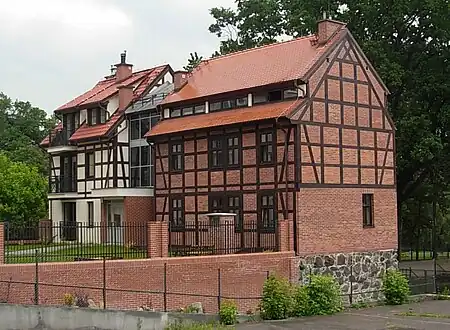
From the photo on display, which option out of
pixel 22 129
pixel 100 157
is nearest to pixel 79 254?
pixel 100 157

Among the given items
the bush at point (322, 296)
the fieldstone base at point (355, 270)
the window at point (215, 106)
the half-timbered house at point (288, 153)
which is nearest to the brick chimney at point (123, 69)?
the half-timbered house at point (288, 153)

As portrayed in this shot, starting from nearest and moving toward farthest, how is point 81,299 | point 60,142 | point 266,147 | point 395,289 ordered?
point 81,299 < point 266,147 < point 395,289 < point 60,142

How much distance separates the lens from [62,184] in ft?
141

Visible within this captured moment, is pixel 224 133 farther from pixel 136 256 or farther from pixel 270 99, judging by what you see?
pixel 136 256

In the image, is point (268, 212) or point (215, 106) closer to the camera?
point (268, 212)

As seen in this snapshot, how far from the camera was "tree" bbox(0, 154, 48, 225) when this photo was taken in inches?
1827

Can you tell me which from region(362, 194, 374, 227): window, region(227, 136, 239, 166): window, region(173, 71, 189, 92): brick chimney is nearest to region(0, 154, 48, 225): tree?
region(173, 71, 189, 92): brick chimney

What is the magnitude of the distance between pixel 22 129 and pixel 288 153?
5037 centimetres

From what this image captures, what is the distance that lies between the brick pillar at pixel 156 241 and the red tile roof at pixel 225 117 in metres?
7.00

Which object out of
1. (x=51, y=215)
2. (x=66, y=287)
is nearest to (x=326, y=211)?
(x=66, y=287)

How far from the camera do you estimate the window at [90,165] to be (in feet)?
134

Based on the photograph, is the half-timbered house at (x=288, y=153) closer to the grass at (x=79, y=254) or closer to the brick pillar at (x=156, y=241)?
the brick pillar at (x=156, y=241)

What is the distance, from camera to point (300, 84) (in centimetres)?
2984

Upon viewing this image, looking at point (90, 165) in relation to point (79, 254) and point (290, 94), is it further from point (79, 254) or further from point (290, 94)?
point (79, 254)
